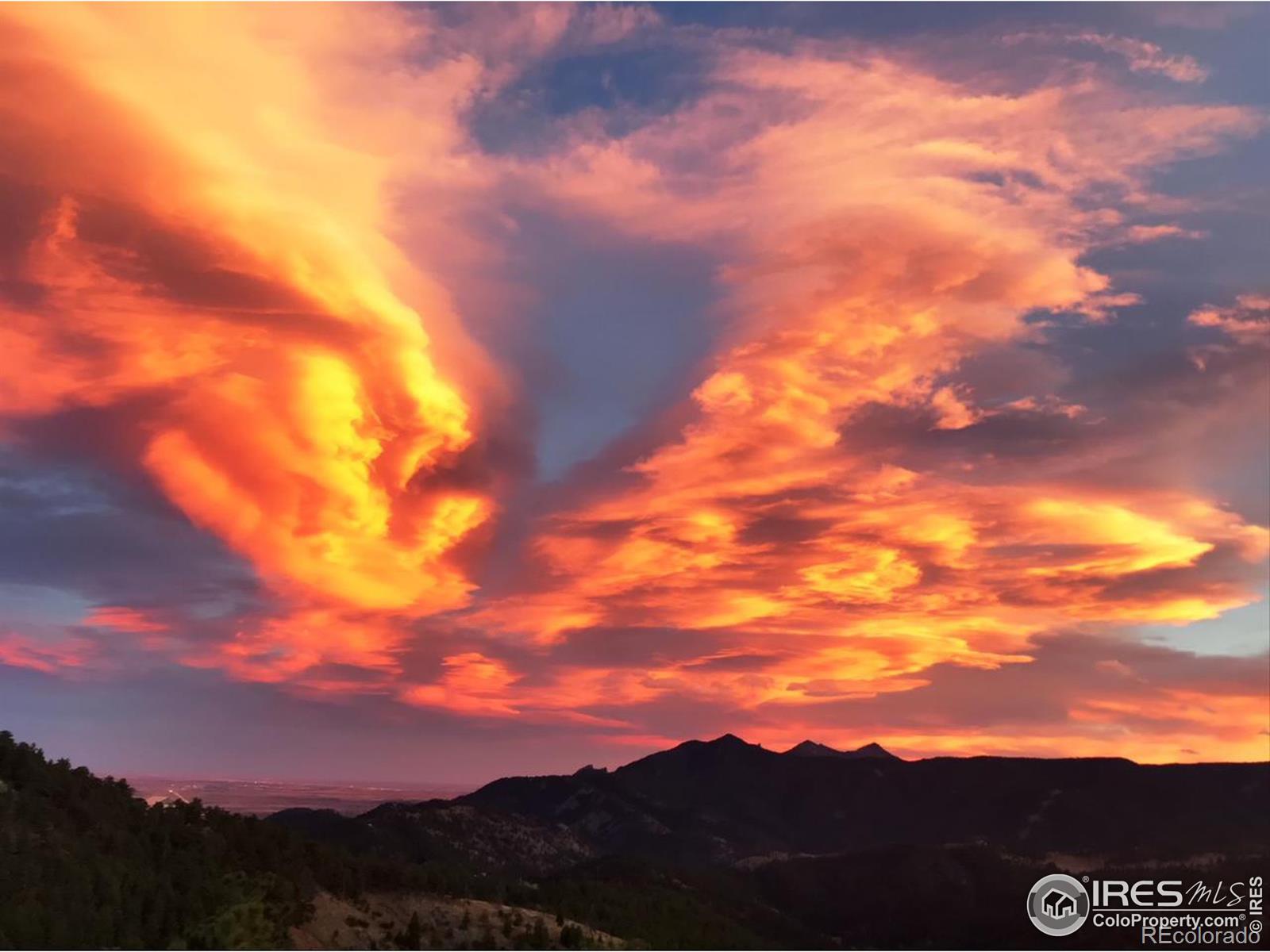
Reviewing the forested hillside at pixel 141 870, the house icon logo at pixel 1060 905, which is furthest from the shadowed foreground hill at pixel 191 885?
the house icon logo at pixel 1060 905

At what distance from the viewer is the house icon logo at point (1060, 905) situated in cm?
16262

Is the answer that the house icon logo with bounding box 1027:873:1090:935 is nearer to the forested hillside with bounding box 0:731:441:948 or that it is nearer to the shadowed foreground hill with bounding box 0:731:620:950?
the shadowed foreground hill with bounding box 0:731:620:950

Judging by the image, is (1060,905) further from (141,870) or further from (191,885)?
(141,870)

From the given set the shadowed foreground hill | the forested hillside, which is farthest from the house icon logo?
the forested hillside

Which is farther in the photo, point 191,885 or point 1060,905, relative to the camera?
point 1060,905

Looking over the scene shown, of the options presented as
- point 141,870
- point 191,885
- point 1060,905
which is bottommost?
point 1060,905

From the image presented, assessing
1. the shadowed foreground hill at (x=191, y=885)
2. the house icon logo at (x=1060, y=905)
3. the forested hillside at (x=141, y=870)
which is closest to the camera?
the forested hillside at (x=141, y=870)

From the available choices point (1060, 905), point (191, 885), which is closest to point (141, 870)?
point (191, 885)

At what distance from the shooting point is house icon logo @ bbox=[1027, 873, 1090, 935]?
16262cm

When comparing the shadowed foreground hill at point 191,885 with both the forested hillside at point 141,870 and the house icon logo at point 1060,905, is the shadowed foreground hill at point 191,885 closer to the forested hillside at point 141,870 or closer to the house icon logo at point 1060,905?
the forested hillside at point 141,870

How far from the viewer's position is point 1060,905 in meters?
169

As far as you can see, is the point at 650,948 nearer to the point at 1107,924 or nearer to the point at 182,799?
the point at 182,799

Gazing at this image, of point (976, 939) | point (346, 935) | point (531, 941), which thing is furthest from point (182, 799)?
point (976, 939)

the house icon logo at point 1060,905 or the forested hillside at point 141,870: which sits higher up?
the forested hillside at point 141,870
